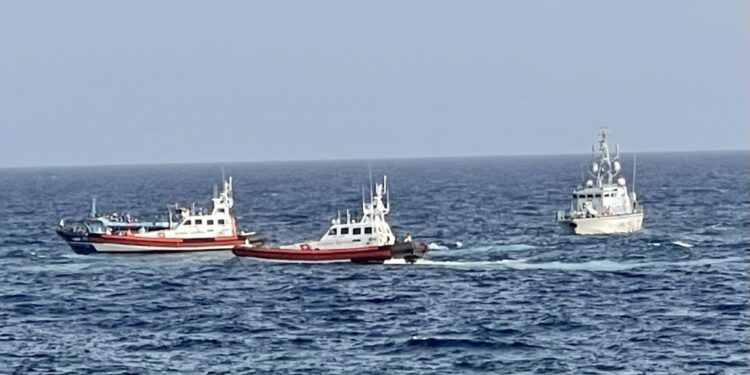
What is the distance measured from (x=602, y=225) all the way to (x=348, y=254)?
1275 inches

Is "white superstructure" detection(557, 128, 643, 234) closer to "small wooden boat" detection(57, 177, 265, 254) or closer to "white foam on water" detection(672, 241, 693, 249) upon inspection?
"white foam on water" detection(672, 241, 693, 249)

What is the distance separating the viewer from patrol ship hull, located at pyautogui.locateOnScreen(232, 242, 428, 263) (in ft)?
300

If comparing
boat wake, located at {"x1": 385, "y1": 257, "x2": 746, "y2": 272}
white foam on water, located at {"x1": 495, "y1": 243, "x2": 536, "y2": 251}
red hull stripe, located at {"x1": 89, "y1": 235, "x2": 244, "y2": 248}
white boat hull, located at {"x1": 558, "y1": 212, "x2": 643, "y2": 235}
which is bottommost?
white foam on water, located at {"x1": 495, "y1": 243, "x2": 536, "y2": 251}

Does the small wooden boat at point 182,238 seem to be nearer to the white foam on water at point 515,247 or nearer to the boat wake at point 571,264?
the boat wake at point 571,264

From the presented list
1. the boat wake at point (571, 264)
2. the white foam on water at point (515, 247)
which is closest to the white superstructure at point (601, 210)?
the white foam on water at point (515, 247)

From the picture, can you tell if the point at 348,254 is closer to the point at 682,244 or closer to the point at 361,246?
the point at 361,246

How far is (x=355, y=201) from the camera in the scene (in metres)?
195

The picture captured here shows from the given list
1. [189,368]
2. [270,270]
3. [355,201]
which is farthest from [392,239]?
[355,201]

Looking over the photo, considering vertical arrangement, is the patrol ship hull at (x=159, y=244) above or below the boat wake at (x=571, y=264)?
above

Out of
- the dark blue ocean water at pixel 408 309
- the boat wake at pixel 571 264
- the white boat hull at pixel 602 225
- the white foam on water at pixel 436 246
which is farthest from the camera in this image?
the white boat hull at pixel 602 225

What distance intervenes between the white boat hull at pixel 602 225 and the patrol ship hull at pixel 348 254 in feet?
89.0

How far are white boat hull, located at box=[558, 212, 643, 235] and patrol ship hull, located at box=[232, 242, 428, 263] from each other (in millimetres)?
27134

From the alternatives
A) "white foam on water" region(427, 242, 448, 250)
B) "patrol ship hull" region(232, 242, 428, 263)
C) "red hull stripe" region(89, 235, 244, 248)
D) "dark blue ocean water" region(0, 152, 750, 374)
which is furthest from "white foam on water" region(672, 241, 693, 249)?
"red hull stripe" region(89, 235, 244, 248)

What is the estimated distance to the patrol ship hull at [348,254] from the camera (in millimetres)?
91500
